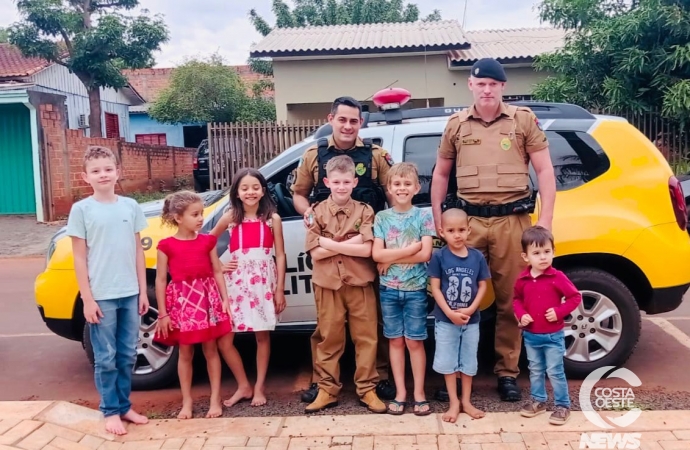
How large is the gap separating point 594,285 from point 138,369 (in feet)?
10.3

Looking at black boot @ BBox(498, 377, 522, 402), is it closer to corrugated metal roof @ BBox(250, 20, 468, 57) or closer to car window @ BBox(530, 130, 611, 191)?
car window @ BBox(530, 130, 611, 191)

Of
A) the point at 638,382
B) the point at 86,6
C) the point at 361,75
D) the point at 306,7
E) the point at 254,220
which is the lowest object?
the point at 638,382

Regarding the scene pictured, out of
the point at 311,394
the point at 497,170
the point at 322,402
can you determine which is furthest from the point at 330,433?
the point at 497,170

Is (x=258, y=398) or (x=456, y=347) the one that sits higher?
(x=456, y=347)

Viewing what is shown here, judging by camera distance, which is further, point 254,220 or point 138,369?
point 138,369

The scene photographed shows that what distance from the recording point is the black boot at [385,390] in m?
4.01

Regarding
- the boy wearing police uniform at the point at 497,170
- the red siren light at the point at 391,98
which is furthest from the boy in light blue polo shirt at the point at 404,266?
the red siren light at the point at 391,98

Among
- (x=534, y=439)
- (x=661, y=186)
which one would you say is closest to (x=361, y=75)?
(x=661, y=186)

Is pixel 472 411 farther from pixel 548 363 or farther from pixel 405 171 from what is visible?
pixel 405 171

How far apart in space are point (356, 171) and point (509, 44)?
46.1ft

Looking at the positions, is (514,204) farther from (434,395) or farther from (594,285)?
(434,395)

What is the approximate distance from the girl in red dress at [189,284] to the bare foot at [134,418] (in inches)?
8.7

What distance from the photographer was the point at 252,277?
3.94 metres

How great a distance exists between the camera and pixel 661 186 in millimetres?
4215
